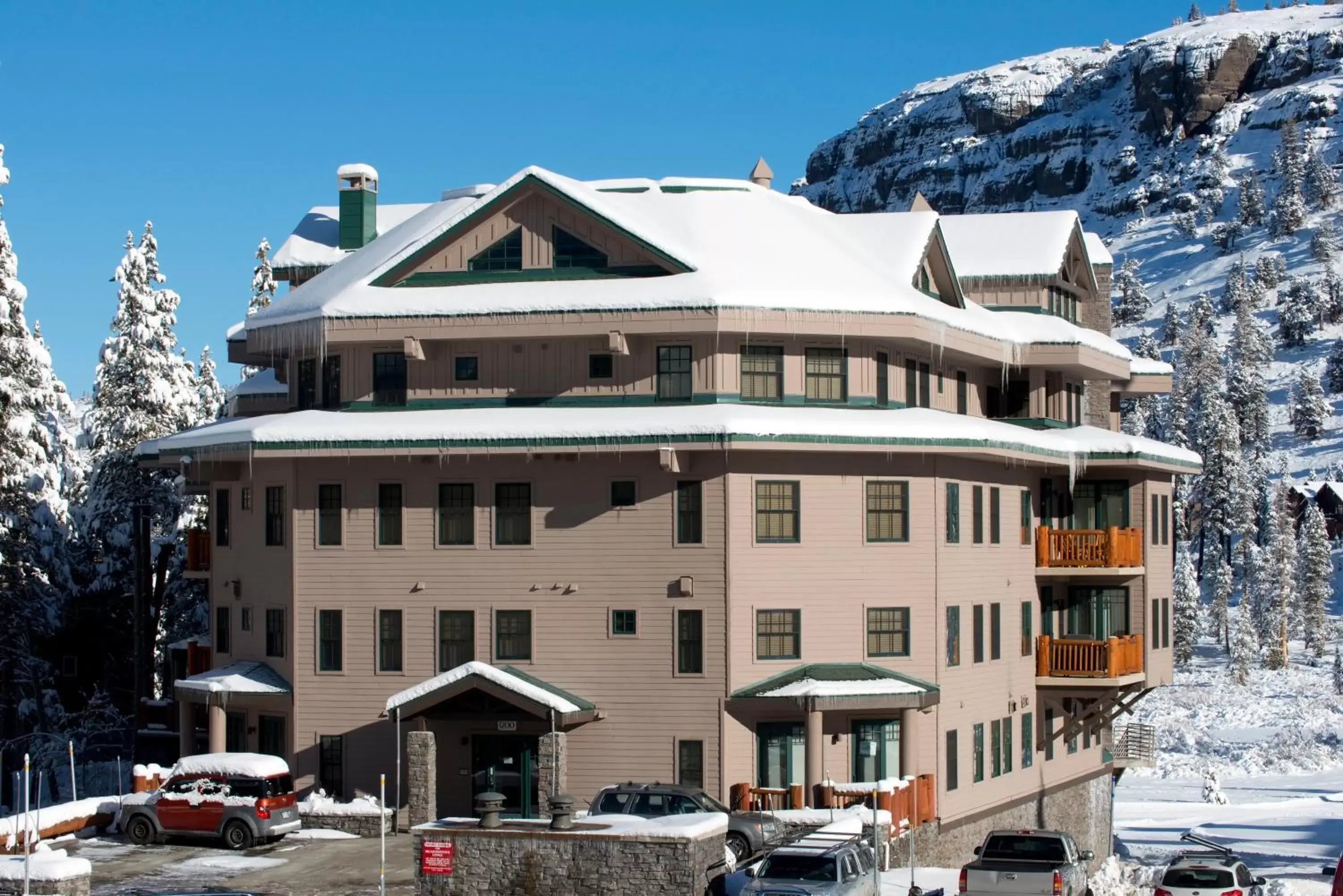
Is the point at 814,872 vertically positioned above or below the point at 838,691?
below

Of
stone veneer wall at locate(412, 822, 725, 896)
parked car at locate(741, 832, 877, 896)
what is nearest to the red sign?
stone veneer wall at locate(412, 822, 725, 896)

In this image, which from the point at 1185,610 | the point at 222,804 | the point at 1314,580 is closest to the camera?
the point at 222,804

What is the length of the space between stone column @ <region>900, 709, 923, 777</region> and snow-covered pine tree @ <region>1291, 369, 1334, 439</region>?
164 metres

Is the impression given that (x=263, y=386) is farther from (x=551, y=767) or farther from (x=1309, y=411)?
(x=1309, y=411)

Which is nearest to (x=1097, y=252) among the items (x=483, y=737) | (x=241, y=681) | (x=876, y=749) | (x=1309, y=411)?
(x=876, y=749)

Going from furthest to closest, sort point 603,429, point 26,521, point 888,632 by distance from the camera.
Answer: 1. point 26,521
2. point 888,632
3. point 603,429

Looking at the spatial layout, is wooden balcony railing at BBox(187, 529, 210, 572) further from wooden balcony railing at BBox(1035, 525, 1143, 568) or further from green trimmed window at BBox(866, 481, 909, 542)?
wooden balcony railing at BBox(1035, 525, 1143, 568)

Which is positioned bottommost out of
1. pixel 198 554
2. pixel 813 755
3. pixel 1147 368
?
pixel 813 755

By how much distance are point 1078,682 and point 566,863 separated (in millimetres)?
22525

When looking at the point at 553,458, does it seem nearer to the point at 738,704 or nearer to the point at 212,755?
the point at 738,704

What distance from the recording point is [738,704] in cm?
4206

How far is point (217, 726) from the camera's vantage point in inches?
1770

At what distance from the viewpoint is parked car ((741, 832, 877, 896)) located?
29.2 m

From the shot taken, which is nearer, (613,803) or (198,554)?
(613,803)
